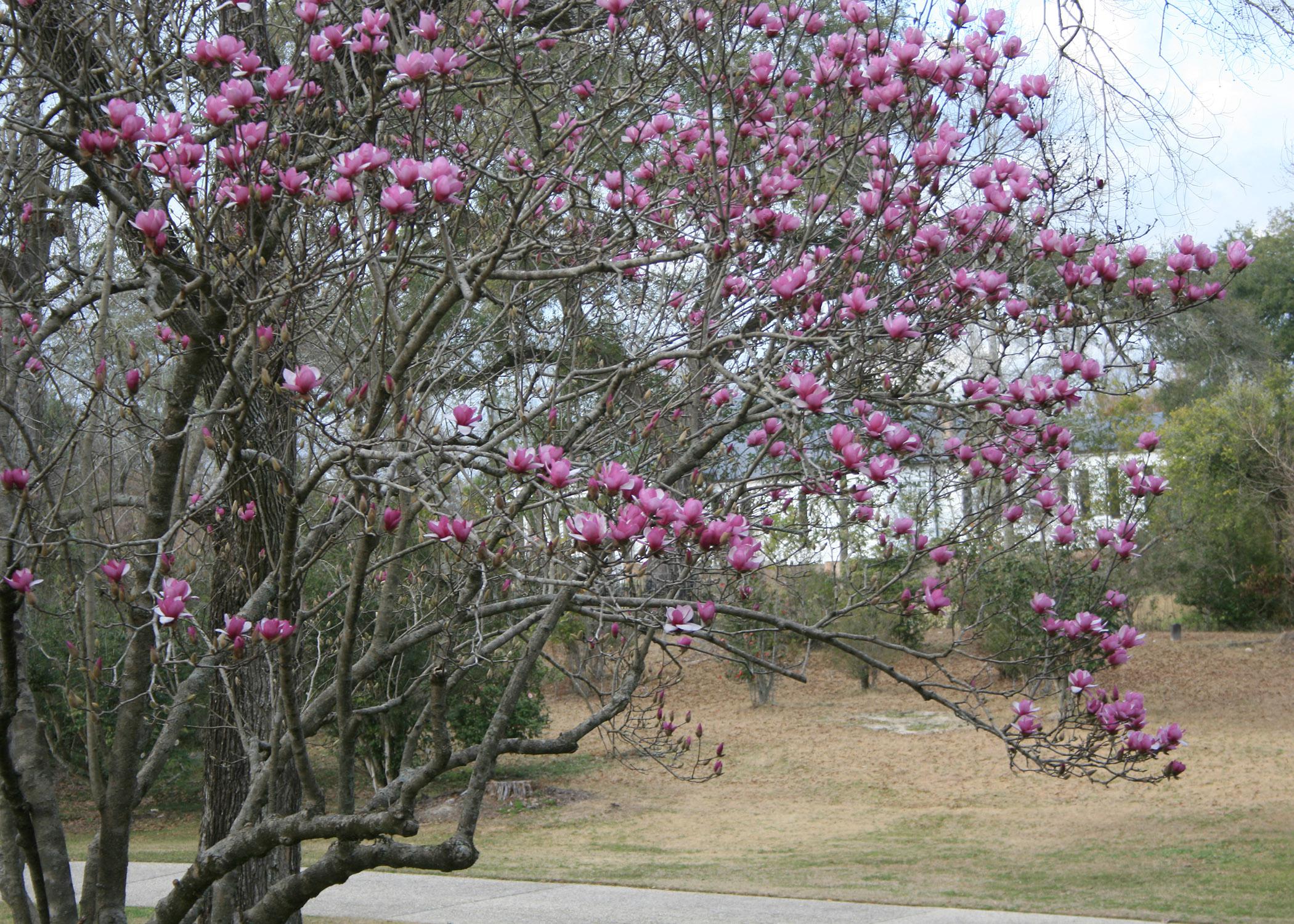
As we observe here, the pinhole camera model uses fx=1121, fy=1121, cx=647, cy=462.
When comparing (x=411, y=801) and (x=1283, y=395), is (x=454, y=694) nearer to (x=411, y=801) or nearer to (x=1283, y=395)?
(x=411, y=801)

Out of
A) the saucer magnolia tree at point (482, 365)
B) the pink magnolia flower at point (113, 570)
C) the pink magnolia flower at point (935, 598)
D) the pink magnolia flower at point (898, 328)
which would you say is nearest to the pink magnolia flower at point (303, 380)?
the saucer magnolia tree at point (482, 365)

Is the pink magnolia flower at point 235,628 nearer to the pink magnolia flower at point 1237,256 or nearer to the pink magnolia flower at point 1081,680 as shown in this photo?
the pink magnolia flower at point 1081,680

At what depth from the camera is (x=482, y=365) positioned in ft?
15.5

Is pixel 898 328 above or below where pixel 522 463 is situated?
above

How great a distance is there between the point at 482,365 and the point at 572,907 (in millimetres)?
3877

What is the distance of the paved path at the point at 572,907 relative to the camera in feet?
21.3

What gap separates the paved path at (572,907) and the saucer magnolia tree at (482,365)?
7.77 feet

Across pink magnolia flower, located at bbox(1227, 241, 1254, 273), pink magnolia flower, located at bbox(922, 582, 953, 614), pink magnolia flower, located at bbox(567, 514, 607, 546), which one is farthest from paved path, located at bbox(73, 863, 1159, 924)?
pink magnolia flower, located at bbox(567, 514, 607, 546)

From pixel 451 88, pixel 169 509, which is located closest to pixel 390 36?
pixel 451 88

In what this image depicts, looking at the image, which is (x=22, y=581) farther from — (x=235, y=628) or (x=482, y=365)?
(x=482, y=365)

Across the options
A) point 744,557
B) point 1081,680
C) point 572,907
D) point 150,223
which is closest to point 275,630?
point 150,223

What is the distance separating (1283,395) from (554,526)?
20.7 metres

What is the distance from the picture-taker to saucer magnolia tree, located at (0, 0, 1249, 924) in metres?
2.63

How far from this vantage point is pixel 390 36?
150 inches
